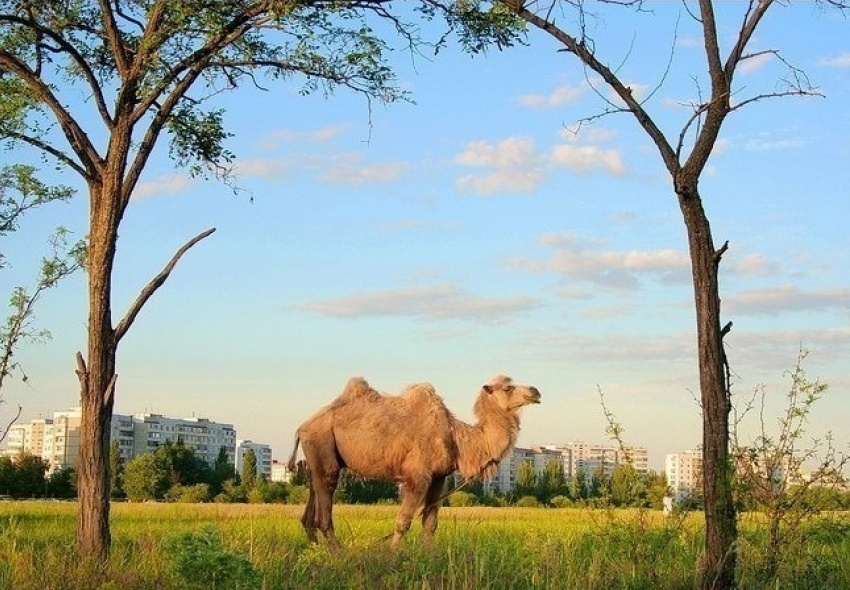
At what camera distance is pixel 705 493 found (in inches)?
398

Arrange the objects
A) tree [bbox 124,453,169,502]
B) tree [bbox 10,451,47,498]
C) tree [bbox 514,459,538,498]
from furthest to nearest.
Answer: tree [bbox 10,451,47,498] → tree [bbox 124,453,169,502] → tree [bbox 514,459,538,498]

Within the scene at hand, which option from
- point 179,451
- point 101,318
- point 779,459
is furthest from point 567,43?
point 179,451

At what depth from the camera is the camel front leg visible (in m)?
14.8

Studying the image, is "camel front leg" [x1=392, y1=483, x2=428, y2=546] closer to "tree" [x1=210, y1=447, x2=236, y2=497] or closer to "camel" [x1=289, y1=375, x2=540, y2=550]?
"camel" [x1=289, y1=375, x2=540, y2=550]

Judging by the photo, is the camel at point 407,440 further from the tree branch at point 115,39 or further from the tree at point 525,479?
the tree at point 525,479

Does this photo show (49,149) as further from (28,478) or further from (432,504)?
(28,478)

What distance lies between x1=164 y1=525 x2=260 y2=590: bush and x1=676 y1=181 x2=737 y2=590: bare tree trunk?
3659 millimetres

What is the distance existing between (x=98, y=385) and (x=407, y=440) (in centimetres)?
408

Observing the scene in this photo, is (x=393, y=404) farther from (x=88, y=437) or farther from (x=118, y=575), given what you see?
(x=118, y=575)

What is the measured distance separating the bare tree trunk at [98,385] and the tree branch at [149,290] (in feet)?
0.36

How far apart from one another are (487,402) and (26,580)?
7781 millimetres

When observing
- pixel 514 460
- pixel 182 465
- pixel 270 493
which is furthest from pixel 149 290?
pixel 514 460

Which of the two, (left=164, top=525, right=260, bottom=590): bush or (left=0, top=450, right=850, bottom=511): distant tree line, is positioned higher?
(left=0, top=450, right=850, bottom=511): distant tree line

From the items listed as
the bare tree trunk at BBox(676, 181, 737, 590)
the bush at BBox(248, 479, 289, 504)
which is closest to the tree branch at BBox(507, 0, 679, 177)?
the bare tree trunk at BBox(676, 181, 737, 590)
